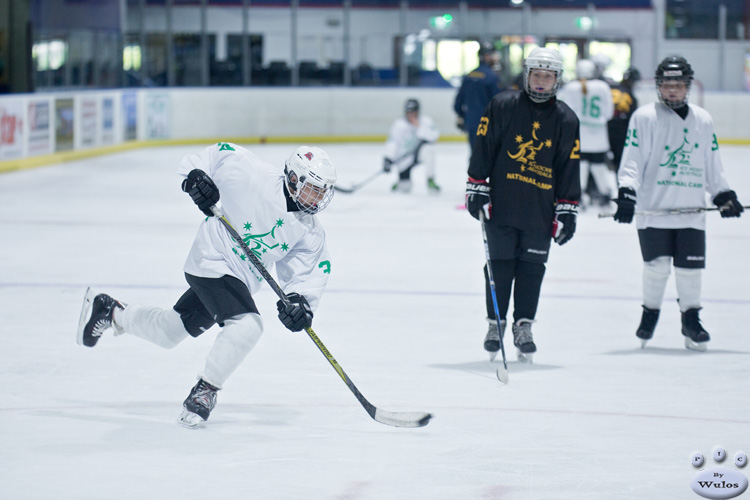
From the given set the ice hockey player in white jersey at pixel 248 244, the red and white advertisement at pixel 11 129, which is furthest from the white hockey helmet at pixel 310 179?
the red and white advertisement at pixel 11 129

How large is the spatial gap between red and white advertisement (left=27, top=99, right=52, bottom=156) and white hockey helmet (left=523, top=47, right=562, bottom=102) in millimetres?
8769

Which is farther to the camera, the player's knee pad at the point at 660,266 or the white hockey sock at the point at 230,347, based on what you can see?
the player's knee pad at the point at 660,266

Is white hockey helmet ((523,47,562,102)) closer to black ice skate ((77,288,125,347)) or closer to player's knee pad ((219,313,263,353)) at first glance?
player's knee pad ((219,313,263,353))

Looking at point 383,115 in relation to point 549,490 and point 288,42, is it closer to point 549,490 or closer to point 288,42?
point 288,42

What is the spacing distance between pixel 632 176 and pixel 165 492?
232 centimetres

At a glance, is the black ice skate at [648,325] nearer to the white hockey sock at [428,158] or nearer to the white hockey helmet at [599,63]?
the white hockey helmet at [599,63]

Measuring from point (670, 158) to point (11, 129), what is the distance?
8567 mm

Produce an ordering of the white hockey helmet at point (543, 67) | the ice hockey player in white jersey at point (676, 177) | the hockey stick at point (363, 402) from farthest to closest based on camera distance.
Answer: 1. the ice hockey player in white jersey at point (676, 177)
2. the white hockey helmet at point (543, 67)
3. the hockey stick at point (363, 402)

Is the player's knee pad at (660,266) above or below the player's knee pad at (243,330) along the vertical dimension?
above

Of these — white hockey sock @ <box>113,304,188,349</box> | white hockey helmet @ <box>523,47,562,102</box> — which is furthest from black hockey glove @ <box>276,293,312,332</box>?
white hockey helmet @ <box>523,47,562,102</box>

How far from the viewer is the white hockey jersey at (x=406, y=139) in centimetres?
1060

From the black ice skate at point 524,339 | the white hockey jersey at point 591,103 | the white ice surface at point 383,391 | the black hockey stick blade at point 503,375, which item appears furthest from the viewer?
the white hockey jersey at point 591,103

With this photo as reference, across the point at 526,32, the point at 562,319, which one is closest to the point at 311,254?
the point at 562,319

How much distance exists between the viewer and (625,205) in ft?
13.9
